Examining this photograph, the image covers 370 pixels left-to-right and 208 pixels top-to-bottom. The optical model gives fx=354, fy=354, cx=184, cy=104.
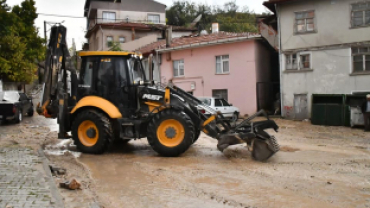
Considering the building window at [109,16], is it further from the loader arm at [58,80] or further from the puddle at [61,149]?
the loader arm at [58,80]

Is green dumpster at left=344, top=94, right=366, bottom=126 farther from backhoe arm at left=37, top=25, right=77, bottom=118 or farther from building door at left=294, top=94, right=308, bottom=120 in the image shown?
backhoe arm at left=37, top=25, right=77, bottom=118

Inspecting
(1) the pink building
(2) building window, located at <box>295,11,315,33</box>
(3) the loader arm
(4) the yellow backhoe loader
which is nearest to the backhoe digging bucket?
(4) the yellow backhoe loader

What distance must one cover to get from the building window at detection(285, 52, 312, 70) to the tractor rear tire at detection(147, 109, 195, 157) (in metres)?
13.6

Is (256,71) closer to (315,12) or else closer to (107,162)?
(315,12)

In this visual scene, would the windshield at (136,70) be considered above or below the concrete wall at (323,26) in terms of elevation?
below

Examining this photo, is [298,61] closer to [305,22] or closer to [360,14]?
[305,22]

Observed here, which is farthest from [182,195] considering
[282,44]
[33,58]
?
[33,58]

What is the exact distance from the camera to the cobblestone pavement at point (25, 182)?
16.1 feet

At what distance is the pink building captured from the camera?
2302cm

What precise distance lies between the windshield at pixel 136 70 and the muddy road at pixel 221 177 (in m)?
2.06

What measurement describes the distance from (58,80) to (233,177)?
221 inches

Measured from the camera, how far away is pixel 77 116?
31.3 feet

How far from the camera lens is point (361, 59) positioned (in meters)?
18.5

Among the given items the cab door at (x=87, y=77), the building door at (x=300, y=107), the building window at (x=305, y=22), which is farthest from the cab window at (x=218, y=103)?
the cab door at (x=87, y=77)
